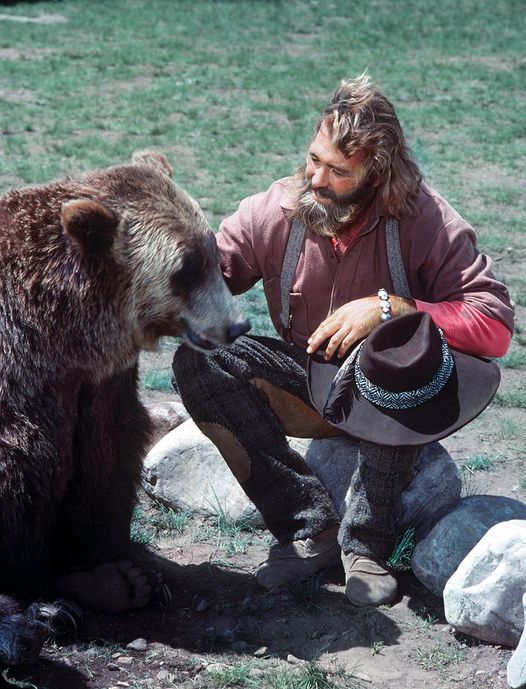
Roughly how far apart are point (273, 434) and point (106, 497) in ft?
2.38

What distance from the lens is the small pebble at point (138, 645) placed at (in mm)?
3631

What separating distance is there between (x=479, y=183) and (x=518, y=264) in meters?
2.28

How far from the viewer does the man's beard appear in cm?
406

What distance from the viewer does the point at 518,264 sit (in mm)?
7812

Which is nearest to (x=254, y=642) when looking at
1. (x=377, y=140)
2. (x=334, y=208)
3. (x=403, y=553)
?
(x=403, y=553)

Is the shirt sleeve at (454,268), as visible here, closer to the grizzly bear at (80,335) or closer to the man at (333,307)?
the man at (333,307)

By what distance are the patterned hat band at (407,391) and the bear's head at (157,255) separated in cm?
50

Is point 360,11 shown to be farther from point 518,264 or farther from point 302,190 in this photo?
point 302,190

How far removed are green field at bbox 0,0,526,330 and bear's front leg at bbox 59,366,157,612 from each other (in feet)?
8.75

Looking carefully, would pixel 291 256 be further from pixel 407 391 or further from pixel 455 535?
pixel 455 535

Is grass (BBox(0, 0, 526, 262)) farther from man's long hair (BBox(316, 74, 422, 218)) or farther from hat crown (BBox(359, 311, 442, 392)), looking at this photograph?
hat crown (BBox(359, 311, 442, 392))

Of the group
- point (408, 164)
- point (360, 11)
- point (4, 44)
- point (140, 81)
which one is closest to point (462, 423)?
point (408, 164)

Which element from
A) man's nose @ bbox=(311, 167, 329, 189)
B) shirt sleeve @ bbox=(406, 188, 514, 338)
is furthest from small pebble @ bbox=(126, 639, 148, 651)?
man's nose @ bbox=(311, 167, 329, 189)

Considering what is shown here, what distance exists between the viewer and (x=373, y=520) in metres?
3.98
